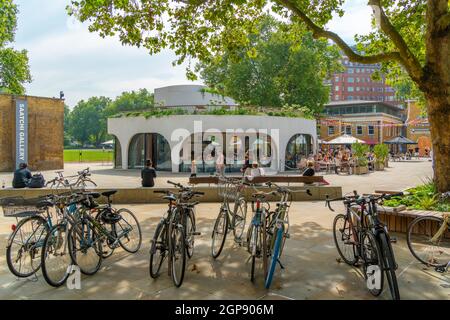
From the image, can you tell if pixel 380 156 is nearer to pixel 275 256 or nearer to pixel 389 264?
pixel 389 264

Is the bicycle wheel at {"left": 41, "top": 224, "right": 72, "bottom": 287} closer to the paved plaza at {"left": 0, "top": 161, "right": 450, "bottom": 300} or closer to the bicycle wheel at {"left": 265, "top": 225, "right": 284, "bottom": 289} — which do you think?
the paved plaza at {"left": 0, "top": 161, "right": 450, "bottom": 300}

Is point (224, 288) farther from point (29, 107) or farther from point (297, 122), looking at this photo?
point (29, 107)

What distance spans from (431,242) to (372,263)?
6.21 feet

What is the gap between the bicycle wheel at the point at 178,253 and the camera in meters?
4.48

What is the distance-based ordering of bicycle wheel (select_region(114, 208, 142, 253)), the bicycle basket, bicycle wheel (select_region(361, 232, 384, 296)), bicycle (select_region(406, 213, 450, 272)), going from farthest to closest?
bicycle wheel (select_region(114, 208, 142, 253)), bicycle (select_region(406, 213, 450, 272)), the bicycle basket, bicycle wheel (select_region(361, 232, 384, 296))

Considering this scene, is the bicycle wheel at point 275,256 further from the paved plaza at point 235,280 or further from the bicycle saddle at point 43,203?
the bicycle saddle at point 43,203

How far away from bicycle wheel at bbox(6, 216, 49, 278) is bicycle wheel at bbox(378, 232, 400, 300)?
4.04 metres

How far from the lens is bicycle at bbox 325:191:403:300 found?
4113 millimetres

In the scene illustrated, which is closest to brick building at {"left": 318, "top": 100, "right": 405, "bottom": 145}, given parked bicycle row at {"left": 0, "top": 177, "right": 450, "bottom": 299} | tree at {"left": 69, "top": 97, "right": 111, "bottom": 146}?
parked bicycle row at {"left": 0, "top": 177, "right": 450, "bottom": 299}

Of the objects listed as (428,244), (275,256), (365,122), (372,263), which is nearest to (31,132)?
(275,256)

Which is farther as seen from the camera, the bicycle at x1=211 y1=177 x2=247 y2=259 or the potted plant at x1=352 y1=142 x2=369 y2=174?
the potted plant at x1=352 y1=142 x2=369 y2=174

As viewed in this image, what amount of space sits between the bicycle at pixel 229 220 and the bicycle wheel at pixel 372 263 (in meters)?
2.12

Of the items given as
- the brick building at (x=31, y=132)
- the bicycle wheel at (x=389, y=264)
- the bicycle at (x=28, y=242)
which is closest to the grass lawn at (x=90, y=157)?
the brick building at (x=31, y=132)

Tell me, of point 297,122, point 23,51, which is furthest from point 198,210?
point 23,51
